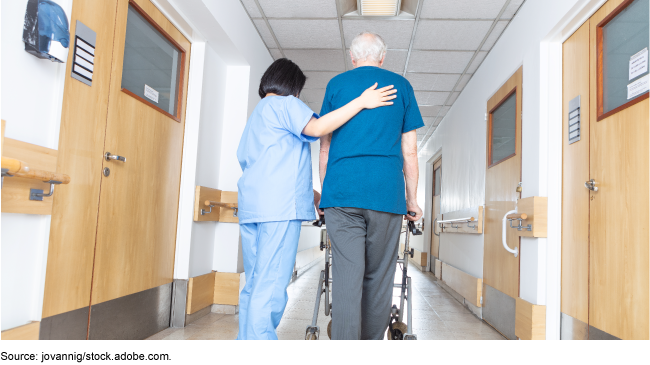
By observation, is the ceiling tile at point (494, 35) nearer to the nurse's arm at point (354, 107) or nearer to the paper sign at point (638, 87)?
the paper sign at point (638, 87)

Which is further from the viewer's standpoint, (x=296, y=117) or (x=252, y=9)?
(x=252, y=9)

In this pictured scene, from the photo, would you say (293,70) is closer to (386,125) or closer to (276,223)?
(386,125)

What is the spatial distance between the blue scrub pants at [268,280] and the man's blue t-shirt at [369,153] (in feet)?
0.71

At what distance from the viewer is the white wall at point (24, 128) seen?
159cm

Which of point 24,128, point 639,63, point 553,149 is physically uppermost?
point 639,63

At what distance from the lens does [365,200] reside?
5.45 feet

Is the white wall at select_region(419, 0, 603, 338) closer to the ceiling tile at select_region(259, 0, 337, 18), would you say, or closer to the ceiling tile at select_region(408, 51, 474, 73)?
the ceiling tile at select_region(408, 51, 474, 73)

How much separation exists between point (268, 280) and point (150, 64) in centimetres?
179

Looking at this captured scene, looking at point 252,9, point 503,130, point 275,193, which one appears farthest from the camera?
point 503,130

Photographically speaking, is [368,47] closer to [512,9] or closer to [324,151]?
[324,151]

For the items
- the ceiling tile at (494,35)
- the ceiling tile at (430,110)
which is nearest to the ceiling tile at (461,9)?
the ceiling tile at (494,35)

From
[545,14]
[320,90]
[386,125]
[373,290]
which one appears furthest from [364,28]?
[373,290]

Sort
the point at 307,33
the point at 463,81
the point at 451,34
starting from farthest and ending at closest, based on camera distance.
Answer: the point at 463,81 → the point at 307,33 → the point at 451,34

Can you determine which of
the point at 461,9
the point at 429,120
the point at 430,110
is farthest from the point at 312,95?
the point at 461,9
